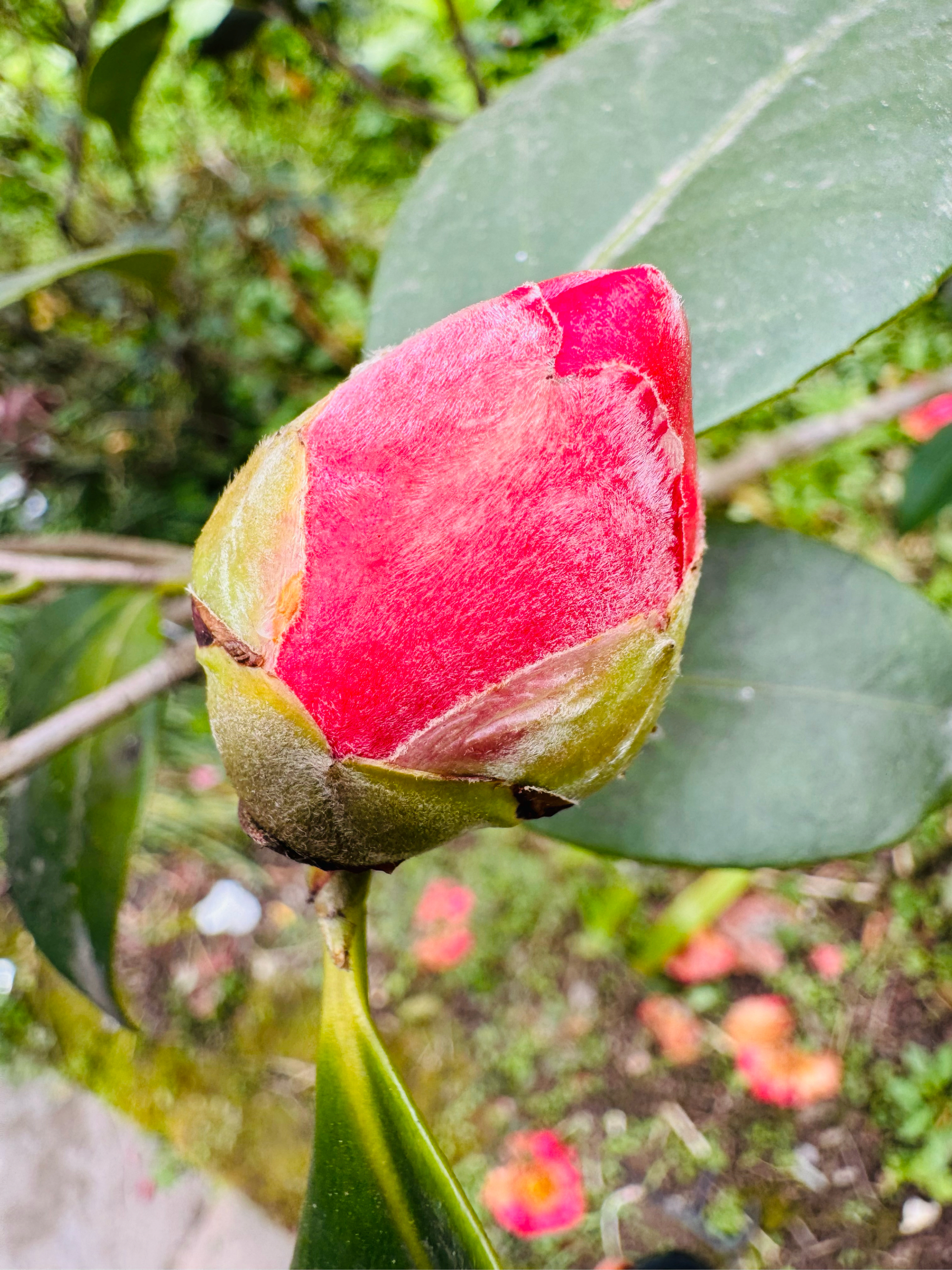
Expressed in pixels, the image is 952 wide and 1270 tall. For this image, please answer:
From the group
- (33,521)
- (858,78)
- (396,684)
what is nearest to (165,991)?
(33,521)

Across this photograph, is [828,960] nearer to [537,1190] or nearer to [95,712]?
[537,1190]

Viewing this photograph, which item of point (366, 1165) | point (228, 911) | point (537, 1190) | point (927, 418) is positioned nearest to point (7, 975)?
point (228, 911)

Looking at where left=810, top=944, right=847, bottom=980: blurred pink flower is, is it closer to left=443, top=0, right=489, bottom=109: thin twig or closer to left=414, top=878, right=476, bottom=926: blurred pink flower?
left=414, top=878, right=476, bottom=926: blurred pink flower

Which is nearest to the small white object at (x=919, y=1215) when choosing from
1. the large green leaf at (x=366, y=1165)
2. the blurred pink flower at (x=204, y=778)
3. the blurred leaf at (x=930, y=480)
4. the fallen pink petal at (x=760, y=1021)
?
the fallen pink petal at (x=760, y=1021)

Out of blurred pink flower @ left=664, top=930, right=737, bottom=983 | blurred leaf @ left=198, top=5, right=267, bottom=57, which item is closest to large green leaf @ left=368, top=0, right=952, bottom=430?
blurred leaf @ left=198, top=5, right=267, bottom=57

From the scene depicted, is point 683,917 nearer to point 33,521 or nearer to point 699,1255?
point 699,1255

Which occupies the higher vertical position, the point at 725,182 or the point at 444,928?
the point at 725,182
